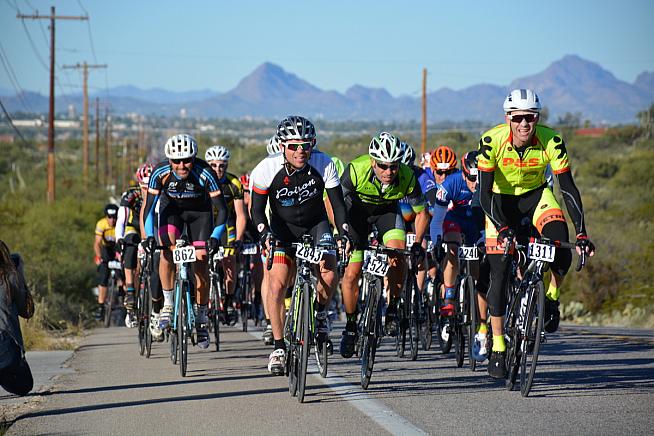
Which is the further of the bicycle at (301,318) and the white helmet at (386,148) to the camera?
the white helmet at (386,148)

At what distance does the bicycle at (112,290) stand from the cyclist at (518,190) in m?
12.0

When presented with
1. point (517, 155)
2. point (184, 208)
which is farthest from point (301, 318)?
point (184, 208)

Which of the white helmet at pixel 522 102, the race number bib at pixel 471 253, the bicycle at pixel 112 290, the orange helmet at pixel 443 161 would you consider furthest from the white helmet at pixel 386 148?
the bicycle at pixel 112 290

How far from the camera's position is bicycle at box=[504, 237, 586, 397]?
9.04 meters

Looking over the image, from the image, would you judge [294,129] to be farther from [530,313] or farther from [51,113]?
[51,113]

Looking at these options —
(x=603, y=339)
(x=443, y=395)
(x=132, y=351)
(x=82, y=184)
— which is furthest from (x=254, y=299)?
(x=82, y=184)

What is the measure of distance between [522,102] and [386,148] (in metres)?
1.74

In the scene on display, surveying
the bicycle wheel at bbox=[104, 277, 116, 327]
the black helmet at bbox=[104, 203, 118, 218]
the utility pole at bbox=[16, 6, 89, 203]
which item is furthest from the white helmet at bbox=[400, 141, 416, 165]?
the utility pole at bbox=[16, 6, 89, 203]

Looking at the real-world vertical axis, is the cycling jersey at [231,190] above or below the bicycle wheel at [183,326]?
above

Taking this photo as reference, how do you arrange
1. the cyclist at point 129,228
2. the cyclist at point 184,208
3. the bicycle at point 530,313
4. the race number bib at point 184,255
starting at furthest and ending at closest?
the cyclist at point 129,228 → the cyclist at point 184,208 → the race number bib at point 184,255 → the bicycle at point 530,313

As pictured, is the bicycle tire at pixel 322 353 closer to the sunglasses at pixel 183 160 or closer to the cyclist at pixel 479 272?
the cyclist at pixel 479 272

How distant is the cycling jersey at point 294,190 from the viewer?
33.7 feet

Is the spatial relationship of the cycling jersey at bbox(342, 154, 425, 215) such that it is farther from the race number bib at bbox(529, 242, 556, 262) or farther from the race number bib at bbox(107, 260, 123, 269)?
the race number bib at bbox(107, 260, 123, 269)

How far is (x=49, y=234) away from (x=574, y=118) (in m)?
90.4
